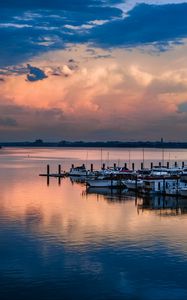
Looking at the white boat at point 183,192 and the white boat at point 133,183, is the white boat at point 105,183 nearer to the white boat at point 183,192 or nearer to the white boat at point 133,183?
the white boat at point 133,183

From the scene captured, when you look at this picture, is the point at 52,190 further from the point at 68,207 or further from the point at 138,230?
the point at 138,230

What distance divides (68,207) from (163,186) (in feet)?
52.8

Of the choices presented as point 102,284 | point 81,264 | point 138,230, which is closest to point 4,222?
point 138,230

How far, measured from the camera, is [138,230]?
44344mm

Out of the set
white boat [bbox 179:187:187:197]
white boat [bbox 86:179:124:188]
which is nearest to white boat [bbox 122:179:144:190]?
white boat [bbox 86:179:124:188]

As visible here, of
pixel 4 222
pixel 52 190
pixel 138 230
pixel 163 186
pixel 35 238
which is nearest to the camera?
pixel 35 238

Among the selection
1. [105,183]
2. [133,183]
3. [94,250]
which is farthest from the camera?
[105,183]

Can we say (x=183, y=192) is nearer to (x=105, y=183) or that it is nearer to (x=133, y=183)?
(x=133, y=183)

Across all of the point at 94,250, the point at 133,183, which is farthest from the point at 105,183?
the point at 94,250

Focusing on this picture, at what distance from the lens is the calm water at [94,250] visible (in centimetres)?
2797

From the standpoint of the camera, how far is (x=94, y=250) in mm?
35969

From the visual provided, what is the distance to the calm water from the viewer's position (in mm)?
27969

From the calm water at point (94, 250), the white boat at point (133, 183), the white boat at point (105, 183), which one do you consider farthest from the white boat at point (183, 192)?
the white boat at point (105, 183)

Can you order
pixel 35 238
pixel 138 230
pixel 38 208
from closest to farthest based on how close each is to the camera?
pixel 35 238, pixel 138 230, pixel 38 208
